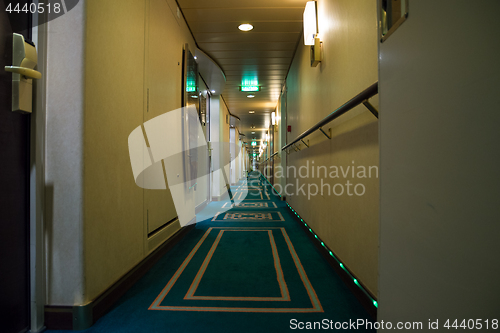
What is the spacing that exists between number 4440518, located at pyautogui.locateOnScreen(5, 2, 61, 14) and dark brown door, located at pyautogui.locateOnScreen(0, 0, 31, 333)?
2 centimetres

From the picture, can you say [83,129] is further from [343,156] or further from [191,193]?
[191,193]

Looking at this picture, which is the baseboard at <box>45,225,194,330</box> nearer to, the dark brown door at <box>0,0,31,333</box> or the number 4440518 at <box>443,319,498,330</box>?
the dark brown door at <box>0,0,31,333</box>

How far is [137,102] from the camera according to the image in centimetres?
198

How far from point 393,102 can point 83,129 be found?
140cm

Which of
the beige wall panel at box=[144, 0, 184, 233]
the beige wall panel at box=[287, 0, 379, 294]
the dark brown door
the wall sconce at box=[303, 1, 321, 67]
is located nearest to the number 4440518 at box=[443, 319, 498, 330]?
the beige wall panel at box=[287, 0, 379, 294]

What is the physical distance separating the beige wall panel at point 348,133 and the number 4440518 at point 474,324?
0.84m

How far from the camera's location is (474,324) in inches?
18.8

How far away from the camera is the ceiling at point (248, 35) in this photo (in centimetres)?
314

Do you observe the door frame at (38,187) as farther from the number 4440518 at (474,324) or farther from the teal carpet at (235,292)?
the number 4440518 at (474,324)

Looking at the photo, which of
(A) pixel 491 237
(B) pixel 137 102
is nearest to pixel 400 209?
(A) pixel 491 237

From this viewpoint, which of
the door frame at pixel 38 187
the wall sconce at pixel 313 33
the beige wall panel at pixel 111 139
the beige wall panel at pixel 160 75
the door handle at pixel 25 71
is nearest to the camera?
the door handle at pixel 25 71

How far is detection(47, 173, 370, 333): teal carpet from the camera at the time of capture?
52.8 inches

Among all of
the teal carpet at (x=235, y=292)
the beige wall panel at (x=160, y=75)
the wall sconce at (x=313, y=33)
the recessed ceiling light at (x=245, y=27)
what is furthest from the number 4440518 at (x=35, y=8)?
the recessed ceiling light at (x=245, y=27)

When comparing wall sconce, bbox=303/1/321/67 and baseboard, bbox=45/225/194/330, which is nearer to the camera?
baseboard, bbox=45/225/194/330
